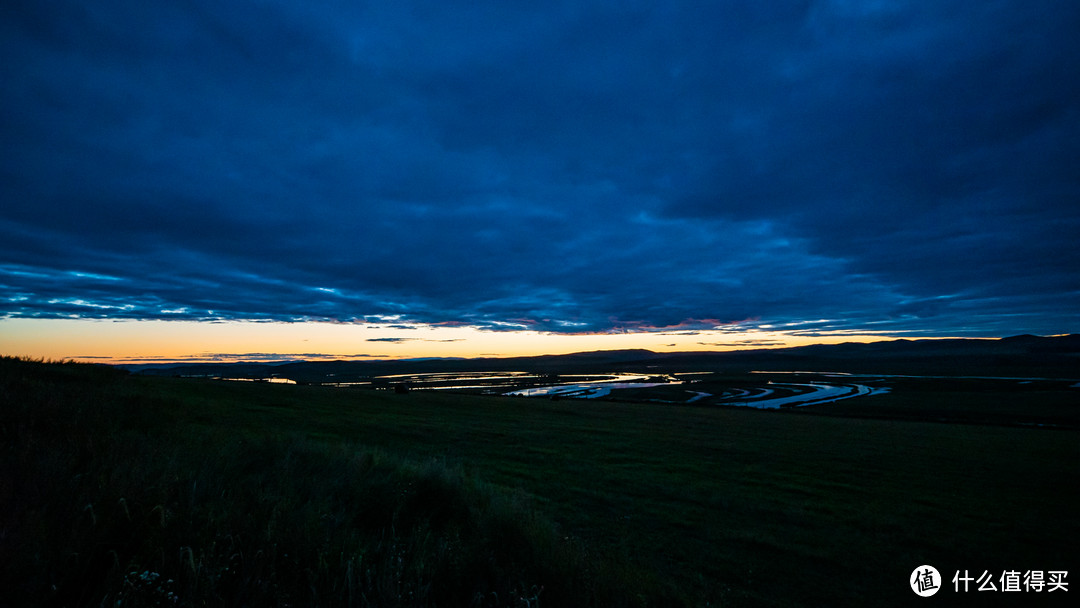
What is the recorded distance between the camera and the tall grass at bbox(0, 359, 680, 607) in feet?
12.9

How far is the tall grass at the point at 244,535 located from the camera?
12.9ft

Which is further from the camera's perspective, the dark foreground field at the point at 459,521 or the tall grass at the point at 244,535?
the dark foreground field at the point at 459,521

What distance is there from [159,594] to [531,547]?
151 inches

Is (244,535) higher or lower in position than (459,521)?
higher

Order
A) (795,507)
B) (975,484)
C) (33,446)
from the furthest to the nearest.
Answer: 1. (975,484)
2. (795,507)
3. (33,446)

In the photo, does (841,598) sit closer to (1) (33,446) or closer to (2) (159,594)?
(2) (159,594)

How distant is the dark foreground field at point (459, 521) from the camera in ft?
Result: 13.9

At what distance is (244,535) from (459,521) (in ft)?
10.5

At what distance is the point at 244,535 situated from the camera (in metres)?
4.91

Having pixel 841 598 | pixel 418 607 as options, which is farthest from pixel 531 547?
pixel 841 598

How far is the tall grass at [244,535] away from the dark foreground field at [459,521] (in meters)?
0.03

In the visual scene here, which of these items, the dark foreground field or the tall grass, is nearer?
the tall grass

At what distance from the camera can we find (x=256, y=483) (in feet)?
22.2

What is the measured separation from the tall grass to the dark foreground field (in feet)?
0.09
